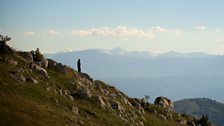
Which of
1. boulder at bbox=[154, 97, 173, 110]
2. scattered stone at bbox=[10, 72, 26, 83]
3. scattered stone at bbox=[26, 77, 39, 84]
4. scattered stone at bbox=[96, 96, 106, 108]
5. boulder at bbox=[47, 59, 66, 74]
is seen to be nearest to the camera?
scattered stone at bbox=[10, 72, 26, 83]

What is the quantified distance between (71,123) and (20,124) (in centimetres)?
868

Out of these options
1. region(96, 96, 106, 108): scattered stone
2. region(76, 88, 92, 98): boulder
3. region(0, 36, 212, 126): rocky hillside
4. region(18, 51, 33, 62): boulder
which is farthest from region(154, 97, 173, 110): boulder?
region(76, 88, 92, 98): boulder

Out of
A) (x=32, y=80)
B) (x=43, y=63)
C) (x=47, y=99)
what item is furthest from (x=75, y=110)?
(x=43, y=63)

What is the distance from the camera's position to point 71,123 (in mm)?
46812

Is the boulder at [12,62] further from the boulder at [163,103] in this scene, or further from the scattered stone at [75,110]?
the boulder at [163,103]

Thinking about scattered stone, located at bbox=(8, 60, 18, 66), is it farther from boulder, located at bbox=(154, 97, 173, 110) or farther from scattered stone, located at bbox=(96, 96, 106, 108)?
boulder, located at bbox=(154, 97, 173, 110)

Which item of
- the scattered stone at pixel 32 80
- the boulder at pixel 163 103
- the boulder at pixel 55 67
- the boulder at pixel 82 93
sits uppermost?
the boulder at pixel 55 67

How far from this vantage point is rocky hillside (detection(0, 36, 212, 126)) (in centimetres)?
4300

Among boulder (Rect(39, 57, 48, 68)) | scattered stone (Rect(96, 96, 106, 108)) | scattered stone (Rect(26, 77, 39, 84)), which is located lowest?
scattered stone (Rect(96, 96, 106, 108))

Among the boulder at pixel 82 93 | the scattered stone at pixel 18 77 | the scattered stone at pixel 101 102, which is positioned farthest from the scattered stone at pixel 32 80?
the scattered stone at pixel 101 102

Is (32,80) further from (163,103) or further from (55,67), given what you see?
(163,103)

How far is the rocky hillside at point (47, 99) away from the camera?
1693 inches

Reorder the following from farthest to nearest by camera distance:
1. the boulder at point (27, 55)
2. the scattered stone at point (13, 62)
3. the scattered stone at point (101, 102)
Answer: the boulder at point (27, 55) < the scattered stone at point (101, 102) < the scattered stone at point (13, 62)

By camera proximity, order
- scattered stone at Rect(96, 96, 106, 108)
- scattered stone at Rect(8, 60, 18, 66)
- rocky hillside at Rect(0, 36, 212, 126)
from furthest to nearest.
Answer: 1. scattered stone at Rect(96, 96, 106, 108)
2. scattered stone at Rect(8, 60, 18, 66)
3. rocky hillside at Rect(0, 36, 212, 126)
